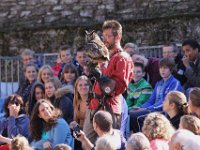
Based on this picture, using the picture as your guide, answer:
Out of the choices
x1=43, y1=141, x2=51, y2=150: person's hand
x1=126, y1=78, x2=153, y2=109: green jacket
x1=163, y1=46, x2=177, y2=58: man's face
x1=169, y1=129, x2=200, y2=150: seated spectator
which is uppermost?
x1=163, y1=46, x2=177, y2=58: man's face

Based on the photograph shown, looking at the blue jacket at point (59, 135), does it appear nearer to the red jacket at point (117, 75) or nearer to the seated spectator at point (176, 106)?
the red jacket at point (117, 75)

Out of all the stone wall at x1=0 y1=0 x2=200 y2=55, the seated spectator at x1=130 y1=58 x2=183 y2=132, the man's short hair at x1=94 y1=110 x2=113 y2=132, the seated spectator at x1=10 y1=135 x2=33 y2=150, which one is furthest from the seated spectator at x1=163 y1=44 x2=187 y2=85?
the seated spectator at x1=10 y1=135 x2=33 y2=150

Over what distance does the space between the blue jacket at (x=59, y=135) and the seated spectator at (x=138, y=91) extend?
4.22 feet

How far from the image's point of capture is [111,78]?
7586 mm

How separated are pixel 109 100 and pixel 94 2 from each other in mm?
6987

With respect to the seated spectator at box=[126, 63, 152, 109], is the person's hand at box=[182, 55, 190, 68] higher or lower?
higher

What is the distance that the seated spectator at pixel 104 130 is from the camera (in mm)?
7121

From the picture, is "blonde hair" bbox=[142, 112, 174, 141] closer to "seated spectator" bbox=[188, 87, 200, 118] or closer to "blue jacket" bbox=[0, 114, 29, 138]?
"seated spectator" bbox=[188, 87, 200, 118]

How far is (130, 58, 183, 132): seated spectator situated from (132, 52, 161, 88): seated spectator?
0.59 m

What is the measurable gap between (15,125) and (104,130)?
2.49 metres

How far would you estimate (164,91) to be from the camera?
914cm

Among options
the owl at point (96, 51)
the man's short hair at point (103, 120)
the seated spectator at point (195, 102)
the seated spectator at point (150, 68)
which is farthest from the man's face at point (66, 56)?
the man's short hair at point (103, 120)

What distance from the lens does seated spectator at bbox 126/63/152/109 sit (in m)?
9.51

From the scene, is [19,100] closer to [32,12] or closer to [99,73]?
[99,73]
